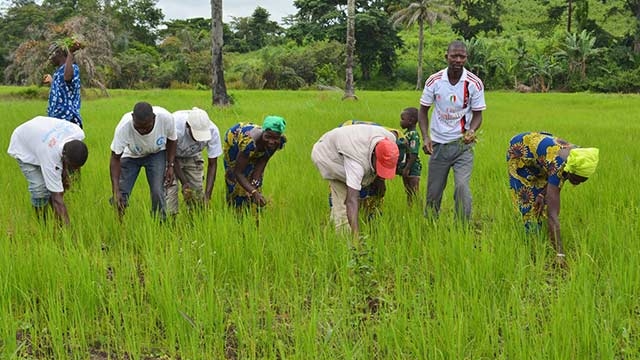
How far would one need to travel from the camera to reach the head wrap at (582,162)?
3133 millimetres

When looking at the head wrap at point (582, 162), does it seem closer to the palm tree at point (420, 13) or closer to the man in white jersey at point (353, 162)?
the man in white jersey at point (353, 162)

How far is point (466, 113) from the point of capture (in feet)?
14.6

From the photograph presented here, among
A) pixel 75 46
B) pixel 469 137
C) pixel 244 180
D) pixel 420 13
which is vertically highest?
pixel 420 13

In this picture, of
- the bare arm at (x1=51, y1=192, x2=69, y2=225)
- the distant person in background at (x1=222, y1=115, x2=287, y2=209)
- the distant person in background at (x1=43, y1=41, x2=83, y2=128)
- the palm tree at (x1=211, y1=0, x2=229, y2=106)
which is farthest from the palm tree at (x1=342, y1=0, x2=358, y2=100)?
the bare arm at (x1=51, y1=192, x2=69, y2=225)

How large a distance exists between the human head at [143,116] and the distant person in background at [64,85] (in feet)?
5.95

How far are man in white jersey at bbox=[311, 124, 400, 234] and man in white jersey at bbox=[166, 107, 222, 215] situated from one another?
92 cm

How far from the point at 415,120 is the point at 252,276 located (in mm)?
2492

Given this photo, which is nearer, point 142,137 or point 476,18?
point 142,137

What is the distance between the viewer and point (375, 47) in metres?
31.5

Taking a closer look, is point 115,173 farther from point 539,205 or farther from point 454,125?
point 539,205

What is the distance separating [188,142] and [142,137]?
0.55 meters

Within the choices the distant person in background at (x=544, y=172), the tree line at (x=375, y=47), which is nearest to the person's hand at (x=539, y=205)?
the distant person in background at (x=544, y=172)

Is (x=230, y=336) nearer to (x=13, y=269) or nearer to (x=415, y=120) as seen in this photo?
(x=13, y=269)

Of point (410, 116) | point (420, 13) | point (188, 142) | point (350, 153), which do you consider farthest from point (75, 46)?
point (420, 13)
